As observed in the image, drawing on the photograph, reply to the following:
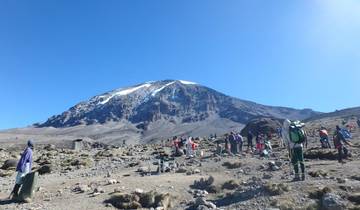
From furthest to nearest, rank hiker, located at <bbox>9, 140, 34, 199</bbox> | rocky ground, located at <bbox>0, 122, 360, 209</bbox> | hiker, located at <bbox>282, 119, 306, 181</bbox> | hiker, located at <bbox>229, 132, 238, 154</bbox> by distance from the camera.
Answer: hiker, located at <bbox>229, 132, 238, 154</bbox>, hiker, located at <bbox>282, 119, 306, 181</bbox>, hiker, located at <bbox>9, 140, 34, 199</bbox>, rocky ground, located at <bbox>0, 122, 360, 209</bbox>

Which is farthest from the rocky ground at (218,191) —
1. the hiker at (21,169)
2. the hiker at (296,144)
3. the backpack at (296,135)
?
the backpack at (296,135)

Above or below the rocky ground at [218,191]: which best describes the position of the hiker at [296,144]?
above

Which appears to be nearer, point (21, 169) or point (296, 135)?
point (21, 169)

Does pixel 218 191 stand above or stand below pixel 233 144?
below

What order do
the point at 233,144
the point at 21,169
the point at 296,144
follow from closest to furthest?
the point at 21,169 < the point at 296,144 < the point at 233,144

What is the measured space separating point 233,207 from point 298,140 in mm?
3745

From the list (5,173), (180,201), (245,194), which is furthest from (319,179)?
(5,173)

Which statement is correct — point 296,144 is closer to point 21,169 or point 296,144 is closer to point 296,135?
point 296,135

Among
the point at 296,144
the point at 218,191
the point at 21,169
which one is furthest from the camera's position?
the point at 218,191

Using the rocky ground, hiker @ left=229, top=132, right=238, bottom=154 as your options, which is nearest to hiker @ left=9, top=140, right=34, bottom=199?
the rocky ground

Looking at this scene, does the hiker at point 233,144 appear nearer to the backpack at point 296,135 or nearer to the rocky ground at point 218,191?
the rocky ground at point 218,191

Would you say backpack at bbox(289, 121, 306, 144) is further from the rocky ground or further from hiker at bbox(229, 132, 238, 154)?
hiker at bbox(229, 132, 238, 154)

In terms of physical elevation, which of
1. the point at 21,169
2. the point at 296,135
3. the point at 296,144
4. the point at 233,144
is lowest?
the point at 21,169

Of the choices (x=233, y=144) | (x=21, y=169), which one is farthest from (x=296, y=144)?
(x=233, y=144)
